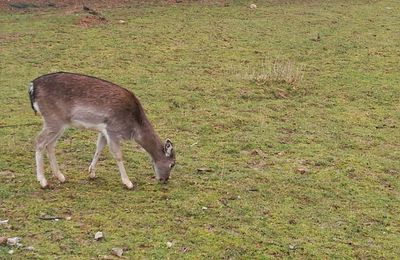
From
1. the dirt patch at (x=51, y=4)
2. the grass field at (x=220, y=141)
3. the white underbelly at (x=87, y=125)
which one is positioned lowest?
the dirt patch at (x=51, y=4)

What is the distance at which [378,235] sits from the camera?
5.71 metres

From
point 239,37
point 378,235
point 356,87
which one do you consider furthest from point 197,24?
point 378,235

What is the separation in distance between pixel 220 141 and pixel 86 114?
2.26 metres

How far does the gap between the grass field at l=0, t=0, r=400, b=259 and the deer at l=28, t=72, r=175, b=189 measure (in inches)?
10.7

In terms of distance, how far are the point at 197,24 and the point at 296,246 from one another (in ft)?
32.3

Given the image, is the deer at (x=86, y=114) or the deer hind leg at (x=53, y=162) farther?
the deer hind leg at (x=53, y=162)

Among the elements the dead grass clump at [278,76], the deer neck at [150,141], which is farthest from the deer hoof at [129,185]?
the dead grass clump at [278,76]

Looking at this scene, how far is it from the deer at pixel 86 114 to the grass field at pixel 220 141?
27 centimetres

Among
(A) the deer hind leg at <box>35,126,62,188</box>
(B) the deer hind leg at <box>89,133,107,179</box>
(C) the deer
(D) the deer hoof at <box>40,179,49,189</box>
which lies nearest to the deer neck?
(C) the deer

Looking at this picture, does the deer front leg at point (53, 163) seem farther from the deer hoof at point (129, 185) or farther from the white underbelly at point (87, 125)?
the deer hoof at point (129, 185)

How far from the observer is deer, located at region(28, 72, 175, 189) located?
20.3 ft

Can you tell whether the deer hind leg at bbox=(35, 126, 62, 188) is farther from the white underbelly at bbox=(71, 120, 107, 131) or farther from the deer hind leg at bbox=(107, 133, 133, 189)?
the deer hind leg at bbox=(107, 133, 133, 189)

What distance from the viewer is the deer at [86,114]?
20.3 ft

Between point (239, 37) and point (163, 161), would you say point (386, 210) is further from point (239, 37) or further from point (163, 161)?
point (239, 37)
